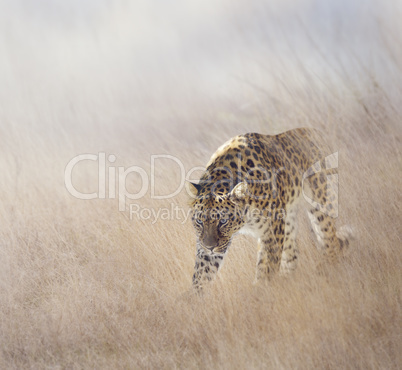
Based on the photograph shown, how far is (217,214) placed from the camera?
13.9 ft

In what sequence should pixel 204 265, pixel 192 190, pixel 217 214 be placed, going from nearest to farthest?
1. pixel 217 214
2. pixel 192 190
3. pixel 204 265

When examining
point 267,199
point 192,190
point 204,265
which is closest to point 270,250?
point 267,199

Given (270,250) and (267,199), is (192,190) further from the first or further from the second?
(270,250)

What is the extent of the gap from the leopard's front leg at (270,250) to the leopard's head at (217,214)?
31 cm

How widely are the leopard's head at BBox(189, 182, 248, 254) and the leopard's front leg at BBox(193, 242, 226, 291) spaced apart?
13 centimetres

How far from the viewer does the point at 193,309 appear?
406 cm

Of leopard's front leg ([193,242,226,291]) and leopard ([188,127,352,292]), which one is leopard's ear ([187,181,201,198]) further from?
leopard's front leg ([193,242,226,291])

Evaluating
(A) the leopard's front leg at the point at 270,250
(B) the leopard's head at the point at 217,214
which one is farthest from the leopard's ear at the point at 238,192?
(A) the leopard's front leg at the point at 270,250

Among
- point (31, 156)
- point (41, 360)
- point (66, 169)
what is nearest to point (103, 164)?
point (66, 169)

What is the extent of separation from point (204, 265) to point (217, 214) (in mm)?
529

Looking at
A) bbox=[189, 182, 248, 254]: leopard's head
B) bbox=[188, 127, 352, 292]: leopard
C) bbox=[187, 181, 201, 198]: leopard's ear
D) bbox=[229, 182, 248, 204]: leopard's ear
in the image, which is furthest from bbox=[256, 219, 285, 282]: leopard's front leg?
bbox=[187, 181, 201, 198]: leopard's ear

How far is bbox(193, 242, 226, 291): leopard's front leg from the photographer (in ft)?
14.7

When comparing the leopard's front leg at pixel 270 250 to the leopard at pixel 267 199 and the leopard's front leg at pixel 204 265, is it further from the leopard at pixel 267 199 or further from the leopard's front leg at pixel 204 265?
the leopard's front leg at pixel 204 265

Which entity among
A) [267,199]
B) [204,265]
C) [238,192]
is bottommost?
[204,265]
